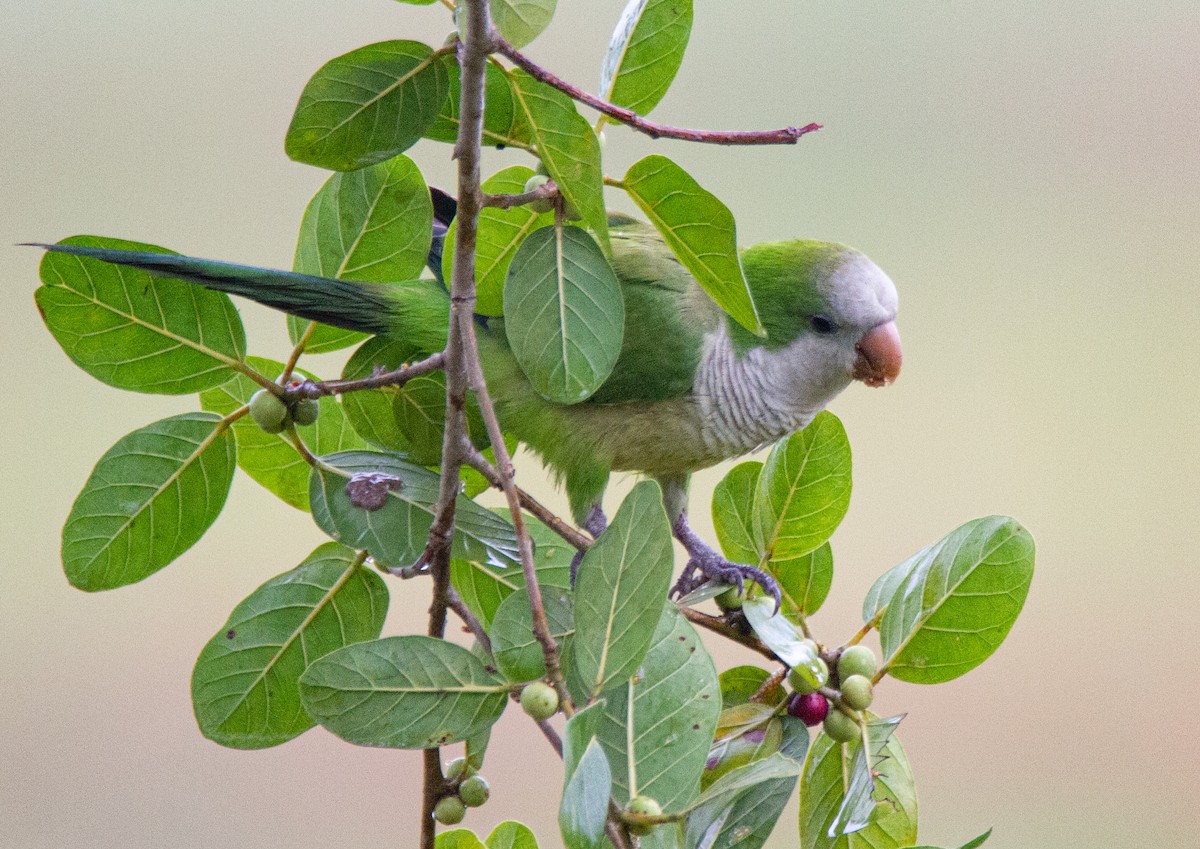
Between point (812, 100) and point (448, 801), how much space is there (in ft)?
7.67

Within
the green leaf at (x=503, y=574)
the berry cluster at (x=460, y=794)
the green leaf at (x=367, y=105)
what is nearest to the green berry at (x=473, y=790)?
the berry cluster at (x=460, y=794)

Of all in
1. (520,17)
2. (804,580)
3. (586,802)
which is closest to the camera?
(586,802)

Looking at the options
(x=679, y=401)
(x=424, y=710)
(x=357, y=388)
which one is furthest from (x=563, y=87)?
(x=679, y=401)

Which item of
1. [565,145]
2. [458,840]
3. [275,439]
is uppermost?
[565,145]

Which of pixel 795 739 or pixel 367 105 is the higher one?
pixel 367 105

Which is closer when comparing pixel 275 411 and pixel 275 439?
pixel 275 411

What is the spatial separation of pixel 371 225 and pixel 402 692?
13.0 inches

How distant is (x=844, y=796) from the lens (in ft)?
2.45

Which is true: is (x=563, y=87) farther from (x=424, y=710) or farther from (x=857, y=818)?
(x=857, y=818)

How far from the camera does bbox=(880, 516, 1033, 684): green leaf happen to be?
2.48 ft

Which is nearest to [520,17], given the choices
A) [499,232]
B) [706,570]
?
[499,232]

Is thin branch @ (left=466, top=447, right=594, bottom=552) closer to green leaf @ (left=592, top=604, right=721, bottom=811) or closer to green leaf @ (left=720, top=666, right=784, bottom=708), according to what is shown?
green leaf @ (left=592, top=604, right=721, bottom=811)

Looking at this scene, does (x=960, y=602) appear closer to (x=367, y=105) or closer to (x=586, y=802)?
(x=586, y=802)

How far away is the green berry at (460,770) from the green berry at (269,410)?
0.27 meters
